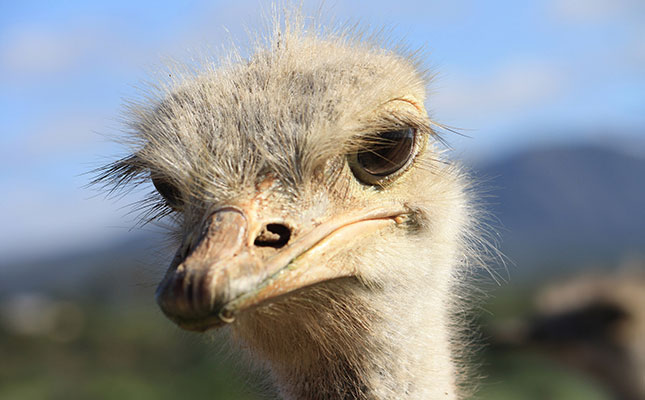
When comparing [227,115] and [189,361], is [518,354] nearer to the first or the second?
[227,115]

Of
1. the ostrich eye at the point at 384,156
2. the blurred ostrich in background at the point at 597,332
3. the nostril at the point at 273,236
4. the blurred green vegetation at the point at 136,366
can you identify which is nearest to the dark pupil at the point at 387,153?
the ostrich eye at the point at 384,156

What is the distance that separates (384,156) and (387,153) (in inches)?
0.7

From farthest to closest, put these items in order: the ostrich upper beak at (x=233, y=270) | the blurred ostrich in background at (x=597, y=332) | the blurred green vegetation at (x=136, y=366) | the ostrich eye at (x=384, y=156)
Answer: the blurred green vegetation at (x=136, y=366) → the blurred ostrich in background at (x=597, y=332) → the ostrich eye at (x=384, y=156) → the ostrich upper beak at (x=233, y=270)

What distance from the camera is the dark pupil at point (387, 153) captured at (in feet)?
8.04

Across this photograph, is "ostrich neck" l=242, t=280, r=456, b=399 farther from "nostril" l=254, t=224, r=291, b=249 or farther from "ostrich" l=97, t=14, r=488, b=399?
"nostril" l=254, t=224, r=291, b=249

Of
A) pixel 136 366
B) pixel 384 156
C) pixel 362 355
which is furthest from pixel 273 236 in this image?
pixel 136 366

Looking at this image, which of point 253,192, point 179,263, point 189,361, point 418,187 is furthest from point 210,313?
point 189,361

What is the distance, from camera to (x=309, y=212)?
7.29 ft

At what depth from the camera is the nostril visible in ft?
6.72

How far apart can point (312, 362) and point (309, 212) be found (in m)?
0.62

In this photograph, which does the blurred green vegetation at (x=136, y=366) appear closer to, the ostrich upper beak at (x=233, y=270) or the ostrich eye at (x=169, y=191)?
the ostrich eye at (x=169, y=191)

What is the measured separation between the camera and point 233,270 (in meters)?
Answer: 1.89

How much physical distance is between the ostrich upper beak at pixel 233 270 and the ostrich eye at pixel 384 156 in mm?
281

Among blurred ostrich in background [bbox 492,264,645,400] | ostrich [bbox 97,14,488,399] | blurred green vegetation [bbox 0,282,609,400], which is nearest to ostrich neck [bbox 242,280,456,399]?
→ ostrich [bbox 97,14,488,399]
